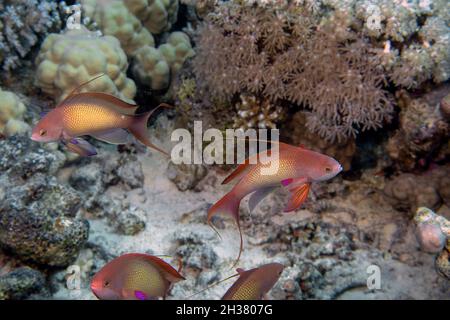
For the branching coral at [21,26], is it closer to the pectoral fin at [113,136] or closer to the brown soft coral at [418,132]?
the pectoral fin at [113,136]

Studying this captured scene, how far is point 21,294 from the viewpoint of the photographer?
2.92 metres

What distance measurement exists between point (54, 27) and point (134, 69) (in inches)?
40.8

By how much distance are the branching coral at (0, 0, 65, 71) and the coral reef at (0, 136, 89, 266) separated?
1.18 metres

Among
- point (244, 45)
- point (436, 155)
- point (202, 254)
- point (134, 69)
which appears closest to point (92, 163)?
point (134, 69)

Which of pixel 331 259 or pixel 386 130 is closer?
pixel 331 259

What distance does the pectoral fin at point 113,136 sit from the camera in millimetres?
2723

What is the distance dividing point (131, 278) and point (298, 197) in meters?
1.15

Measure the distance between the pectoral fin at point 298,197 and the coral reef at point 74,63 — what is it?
8.43 ft

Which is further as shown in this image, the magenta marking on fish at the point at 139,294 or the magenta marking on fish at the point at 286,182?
the magenta marking on fish at the point at 286,182

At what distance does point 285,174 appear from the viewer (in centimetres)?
253

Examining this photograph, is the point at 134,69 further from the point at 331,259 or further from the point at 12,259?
the point at 331,259

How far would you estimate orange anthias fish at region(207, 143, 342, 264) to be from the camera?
247 cm

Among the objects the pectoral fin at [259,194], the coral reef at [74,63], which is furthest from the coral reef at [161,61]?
the pectoral fin at [259,194]

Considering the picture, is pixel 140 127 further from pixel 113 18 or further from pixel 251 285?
pixel 113 18
